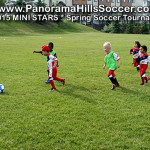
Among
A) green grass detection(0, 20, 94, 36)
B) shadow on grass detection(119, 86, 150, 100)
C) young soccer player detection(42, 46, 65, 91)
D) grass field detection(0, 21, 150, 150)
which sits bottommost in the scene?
grass field detection(0, 21, 150, 150)

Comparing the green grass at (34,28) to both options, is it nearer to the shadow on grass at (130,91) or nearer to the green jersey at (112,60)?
the green jersey at (112,60)

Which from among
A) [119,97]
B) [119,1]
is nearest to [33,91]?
[119,97]

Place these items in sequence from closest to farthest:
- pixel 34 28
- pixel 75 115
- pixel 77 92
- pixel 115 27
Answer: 1. pixel 75 115
2. pixel 77 92
3. pixel 34 28
4. pixel 115 27

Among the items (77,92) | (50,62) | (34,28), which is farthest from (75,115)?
(34,28)

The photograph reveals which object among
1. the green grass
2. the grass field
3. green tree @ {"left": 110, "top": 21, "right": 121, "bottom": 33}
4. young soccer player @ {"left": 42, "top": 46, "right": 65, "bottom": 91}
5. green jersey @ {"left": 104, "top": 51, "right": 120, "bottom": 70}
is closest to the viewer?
the grass field

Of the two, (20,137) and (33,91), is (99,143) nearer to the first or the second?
(20,137)

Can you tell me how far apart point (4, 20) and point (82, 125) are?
168 feet

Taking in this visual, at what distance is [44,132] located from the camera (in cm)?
422

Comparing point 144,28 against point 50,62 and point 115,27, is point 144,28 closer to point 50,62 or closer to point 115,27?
point 115,27

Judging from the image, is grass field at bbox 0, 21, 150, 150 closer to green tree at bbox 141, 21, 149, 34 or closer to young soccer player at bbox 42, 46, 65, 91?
young soccer player at bbox 42, 46, 65, 91

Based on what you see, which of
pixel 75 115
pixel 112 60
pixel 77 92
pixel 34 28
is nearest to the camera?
pixel 75 115

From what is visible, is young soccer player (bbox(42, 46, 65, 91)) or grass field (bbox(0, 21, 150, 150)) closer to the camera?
grass field (bbox(0, 21, 150, 150))

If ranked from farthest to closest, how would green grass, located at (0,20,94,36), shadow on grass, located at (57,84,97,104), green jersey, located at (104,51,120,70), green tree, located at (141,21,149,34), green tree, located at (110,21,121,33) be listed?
green tree, located at (110,21,121,33), green tree, located at (141,21,149,34), green grass, located at (0,20,94,36), green jersey, located at (104,51,120,70), shadow on grass, located at (57,84,97,104)

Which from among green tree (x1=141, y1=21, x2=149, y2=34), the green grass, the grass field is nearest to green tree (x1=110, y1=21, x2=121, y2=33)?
green tree (x1=141, y1=21, x2=149, y2=34)
